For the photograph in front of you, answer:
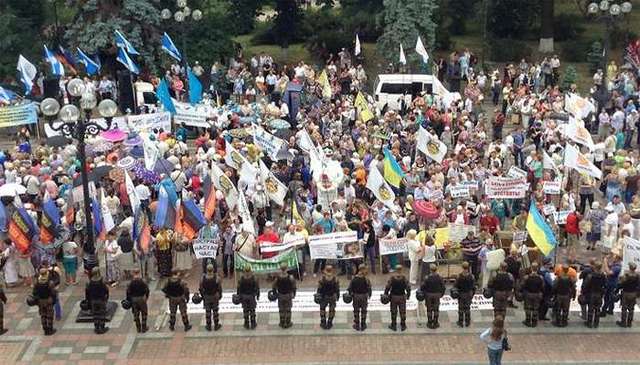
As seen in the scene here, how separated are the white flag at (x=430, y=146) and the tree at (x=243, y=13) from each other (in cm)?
1824

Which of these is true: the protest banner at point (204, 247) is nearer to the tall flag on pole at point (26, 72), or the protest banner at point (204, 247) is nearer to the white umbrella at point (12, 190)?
the white umbrella at point (12, 190)

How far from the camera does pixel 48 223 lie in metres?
17.7

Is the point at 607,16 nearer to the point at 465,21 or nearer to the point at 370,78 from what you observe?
the point at 370,78

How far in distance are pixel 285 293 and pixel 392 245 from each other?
3.23 metres

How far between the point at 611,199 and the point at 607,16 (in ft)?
34.6

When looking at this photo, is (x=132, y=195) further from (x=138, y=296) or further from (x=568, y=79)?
(x=568, y=79)

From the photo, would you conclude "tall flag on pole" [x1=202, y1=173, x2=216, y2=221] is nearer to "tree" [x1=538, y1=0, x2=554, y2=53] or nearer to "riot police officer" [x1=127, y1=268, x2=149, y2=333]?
"riot police officer" [x1=127, y1=268, x2=149, y2=333]

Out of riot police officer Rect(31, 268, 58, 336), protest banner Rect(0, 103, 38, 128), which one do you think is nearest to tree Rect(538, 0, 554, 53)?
protest banner Rect(0, 103, 38, 128)

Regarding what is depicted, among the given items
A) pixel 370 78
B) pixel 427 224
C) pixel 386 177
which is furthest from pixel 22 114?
pixel 370 78

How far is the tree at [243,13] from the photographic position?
128ft

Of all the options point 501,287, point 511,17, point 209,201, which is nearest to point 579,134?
point 501,287

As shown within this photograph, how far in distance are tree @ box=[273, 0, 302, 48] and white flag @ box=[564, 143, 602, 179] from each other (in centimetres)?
2396

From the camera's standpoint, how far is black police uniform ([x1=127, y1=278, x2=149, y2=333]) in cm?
1533

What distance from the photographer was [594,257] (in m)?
19.2
